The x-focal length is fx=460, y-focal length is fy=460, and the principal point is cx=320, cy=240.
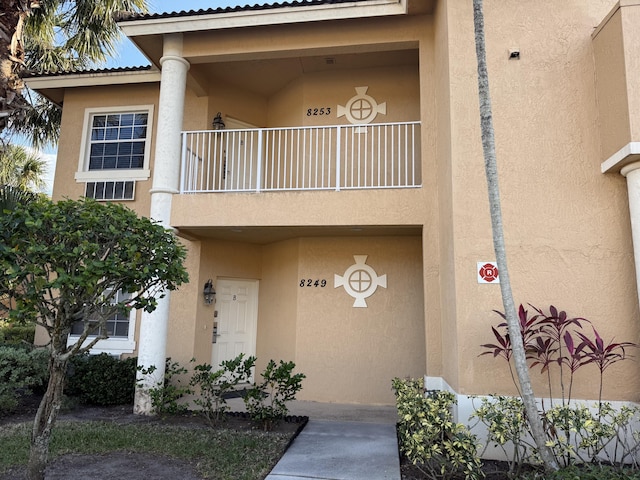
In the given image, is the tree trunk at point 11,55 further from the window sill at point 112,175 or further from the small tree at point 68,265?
the small tree at point 68,265

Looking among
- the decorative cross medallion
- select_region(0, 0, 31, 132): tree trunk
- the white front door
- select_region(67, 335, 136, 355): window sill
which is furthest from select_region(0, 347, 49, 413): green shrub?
the decorative cross medallion

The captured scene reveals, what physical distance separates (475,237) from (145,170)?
6.93 metres

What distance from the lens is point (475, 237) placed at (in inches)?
227

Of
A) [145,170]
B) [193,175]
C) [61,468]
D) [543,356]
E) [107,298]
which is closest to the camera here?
[107,298]

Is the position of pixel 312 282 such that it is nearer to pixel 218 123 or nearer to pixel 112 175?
pixel 218 123

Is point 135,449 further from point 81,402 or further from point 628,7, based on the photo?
point 628,7

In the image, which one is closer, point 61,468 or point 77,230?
point 77,230

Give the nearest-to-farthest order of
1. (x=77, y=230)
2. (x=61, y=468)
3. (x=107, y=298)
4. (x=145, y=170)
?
(x=77, y=230), (x=107, y=298), (x=61, y=468), (x=145, y=170)

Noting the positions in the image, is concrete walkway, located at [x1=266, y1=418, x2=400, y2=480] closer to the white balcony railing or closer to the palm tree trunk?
the white balcony railing

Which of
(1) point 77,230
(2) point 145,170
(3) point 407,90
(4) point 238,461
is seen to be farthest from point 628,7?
(2) point 145,170

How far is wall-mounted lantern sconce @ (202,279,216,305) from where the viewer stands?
906cm

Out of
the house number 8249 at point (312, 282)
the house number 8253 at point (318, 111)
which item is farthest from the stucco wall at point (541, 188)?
the house number 8249 at point (312, 282)

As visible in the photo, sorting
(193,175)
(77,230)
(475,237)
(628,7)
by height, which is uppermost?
(628,7)

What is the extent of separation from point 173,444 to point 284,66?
276 inches
